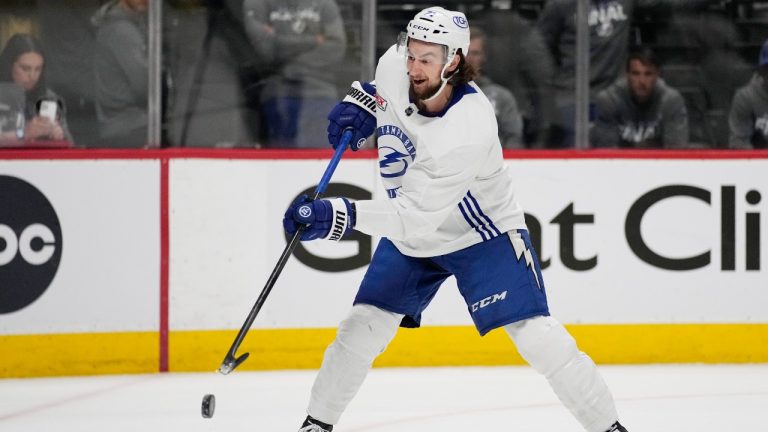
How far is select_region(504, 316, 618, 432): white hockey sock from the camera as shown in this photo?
3.20 m

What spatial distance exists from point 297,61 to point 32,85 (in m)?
1.01

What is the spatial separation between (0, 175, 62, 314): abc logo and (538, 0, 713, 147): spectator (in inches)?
78.0

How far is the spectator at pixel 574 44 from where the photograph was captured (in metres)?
5.27

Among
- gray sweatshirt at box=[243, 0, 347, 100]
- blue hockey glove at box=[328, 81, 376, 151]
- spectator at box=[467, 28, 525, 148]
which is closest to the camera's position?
blue hockey glove at box=[328, 81, 376, 151]

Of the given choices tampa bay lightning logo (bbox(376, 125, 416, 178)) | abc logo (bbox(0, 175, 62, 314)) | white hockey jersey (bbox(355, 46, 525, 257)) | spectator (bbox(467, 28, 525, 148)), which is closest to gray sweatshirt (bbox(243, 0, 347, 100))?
spectator (bbox(467, 28, 525, 148))

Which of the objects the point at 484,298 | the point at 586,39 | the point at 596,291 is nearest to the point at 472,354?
the point at 596,291

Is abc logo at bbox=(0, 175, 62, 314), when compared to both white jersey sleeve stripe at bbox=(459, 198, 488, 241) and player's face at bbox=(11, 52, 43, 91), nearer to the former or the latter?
player's face at bbox=(11, 52, 43, 91)

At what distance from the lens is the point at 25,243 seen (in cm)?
473

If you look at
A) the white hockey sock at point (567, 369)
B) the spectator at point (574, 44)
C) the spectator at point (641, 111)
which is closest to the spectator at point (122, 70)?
the spectator at point (574, 44)

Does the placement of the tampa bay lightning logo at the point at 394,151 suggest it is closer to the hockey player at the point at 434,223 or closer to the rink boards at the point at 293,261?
the hockey player at the point at 434,223

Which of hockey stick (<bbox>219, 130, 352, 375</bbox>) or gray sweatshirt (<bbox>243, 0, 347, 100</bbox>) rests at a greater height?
gray sweatshirt (<bbox>243, 0, 347, 100</bbox>)

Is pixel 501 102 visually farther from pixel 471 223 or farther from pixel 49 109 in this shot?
pixel 471 223

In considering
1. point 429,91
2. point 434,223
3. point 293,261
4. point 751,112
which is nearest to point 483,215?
point 434,223

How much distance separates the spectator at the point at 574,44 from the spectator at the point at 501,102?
0.52 ft
